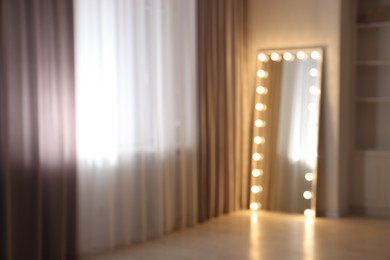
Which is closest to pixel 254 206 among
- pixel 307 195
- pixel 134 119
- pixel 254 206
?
pixel 254 206

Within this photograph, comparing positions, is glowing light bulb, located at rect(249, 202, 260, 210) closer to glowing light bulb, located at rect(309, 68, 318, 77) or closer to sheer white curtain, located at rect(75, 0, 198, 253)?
sheer white curtain, located at rect(75, 0, 198, 253)

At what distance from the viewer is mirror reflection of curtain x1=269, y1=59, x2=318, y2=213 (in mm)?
5715

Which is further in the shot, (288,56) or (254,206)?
(254,206)

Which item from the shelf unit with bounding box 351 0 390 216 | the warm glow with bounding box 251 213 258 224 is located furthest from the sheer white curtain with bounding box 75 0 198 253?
the shelf unit with bounding box 351 0 390 216

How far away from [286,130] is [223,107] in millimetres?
692

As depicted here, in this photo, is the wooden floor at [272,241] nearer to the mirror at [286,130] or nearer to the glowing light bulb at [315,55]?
the mirror at [286,130]

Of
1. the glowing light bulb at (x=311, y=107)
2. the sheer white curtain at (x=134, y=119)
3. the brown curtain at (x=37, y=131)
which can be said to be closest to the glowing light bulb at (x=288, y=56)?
the glowing light bulb at (x=311, y=107)

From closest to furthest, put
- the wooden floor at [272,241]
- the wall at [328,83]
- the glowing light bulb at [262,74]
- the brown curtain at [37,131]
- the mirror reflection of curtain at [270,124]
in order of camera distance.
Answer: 1. the brown curtain at [37,131]
2. the wooden floor at [272,241]
3. the wall at [328,83]
4. the mirror reflection of curtain at [270,124]
5. the glowing light bulb at [262,74]

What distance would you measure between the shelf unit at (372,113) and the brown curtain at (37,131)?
3.13 metres

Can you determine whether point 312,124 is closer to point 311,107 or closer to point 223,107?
point 311,107

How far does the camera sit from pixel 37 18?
3768mm

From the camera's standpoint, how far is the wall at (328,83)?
221 inches

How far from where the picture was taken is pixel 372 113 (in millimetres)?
5996

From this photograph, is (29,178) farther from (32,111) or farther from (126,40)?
(126,40)
